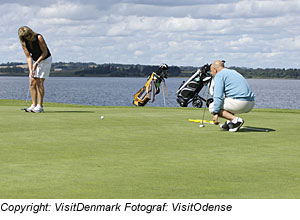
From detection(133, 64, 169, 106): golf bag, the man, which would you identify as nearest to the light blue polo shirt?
the man

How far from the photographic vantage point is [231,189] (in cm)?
648

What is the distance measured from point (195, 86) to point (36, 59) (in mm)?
14189

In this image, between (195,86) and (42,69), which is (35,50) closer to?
(42,69)

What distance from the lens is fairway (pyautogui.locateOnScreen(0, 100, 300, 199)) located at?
6.38 m

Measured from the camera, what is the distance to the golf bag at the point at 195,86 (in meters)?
30.0

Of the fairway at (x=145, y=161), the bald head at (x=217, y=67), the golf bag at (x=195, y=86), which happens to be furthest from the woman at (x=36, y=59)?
the golf bag at (x=195, y=86)

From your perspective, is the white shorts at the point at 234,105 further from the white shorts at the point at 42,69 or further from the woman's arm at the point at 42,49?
the white shorts at the point at 42,69

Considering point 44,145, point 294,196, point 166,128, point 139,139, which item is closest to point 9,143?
point 44,145

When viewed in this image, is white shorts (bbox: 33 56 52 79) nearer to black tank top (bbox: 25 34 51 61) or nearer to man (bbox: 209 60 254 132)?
black tank top (bbox: 25 34 51 61)

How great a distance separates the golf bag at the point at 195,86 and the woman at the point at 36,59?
1377cm

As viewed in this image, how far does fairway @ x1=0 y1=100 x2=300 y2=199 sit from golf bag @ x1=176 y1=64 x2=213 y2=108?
16330 millimetres
